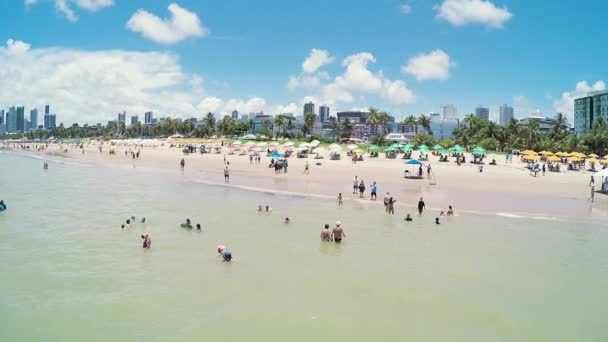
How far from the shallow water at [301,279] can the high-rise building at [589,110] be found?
147m

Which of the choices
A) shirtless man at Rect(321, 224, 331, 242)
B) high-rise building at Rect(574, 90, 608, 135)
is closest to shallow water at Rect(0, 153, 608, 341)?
shirtless man at Rect(321, 224, 331, 242)

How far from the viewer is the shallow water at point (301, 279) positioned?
10133 millimetres

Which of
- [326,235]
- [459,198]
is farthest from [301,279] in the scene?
[459,198]

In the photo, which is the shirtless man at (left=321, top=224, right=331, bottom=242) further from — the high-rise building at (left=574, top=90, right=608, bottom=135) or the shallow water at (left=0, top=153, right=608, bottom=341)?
the high-rise building at (left=574, top=90, right=608, bottom=135)

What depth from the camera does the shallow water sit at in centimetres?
1013

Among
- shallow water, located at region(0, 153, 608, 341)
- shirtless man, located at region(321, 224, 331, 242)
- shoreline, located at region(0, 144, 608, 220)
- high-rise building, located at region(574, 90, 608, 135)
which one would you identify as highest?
high-rise building, located at region(574, 90, 608, 135)

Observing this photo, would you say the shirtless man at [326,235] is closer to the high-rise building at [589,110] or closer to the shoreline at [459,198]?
the shoreline at [459,198]

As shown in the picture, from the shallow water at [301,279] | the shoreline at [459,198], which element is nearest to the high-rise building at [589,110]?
the shoreline at [459,198]

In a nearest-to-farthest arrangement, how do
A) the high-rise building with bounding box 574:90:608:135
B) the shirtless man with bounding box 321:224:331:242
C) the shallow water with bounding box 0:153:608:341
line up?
the shallow water with bounding box 0:153:608:341 < the shirtless man with bounding box 321:224:331:242 < the high-rise building with bounding box 574:90:608:135

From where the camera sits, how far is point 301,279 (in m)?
13.2

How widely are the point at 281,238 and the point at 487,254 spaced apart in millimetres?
8107

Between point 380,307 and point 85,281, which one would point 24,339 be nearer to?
point 85,281

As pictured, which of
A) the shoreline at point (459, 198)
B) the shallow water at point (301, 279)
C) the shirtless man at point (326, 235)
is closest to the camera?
the shallow water at point (301, 279)

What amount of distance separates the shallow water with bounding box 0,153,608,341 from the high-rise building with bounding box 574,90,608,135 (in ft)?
483
